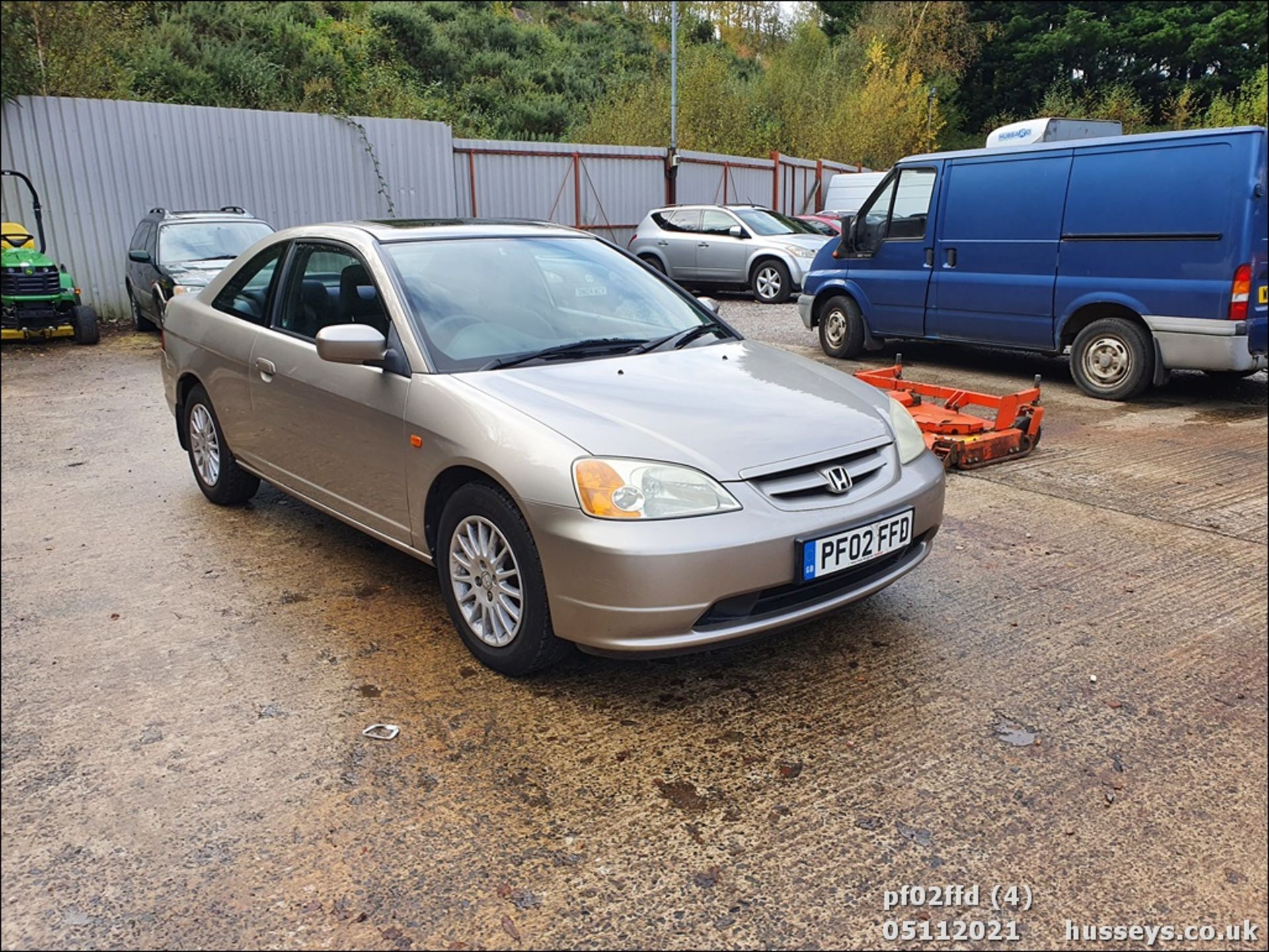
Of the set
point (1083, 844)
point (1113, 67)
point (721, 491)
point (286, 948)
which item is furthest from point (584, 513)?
point (1113, 67)

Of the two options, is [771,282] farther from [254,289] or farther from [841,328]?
[254,289]

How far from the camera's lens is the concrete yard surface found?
Result: 1925mm

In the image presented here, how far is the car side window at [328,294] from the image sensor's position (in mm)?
3760

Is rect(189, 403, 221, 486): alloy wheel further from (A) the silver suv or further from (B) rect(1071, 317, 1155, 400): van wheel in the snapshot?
(A) the silver suv

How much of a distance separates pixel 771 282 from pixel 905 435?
12.0 meters

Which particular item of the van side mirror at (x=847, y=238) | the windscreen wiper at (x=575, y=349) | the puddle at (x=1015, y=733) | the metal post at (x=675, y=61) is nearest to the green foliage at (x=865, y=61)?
the metal post at (x=675, y=61)

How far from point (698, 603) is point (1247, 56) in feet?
8.82

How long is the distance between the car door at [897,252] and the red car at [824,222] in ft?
24.4

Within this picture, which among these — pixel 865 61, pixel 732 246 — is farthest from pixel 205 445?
pixel 732 246

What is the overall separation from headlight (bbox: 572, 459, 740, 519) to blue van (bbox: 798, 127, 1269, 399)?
87.8 inches

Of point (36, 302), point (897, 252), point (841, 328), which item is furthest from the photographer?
point (841, 328)

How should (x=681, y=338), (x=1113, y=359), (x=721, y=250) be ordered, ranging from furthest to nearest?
(x=721, y=250) < (x=1113, y=359) < (x=681, y=338)

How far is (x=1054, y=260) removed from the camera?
23.7 ft

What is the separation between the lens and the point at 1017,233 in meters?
7.53
